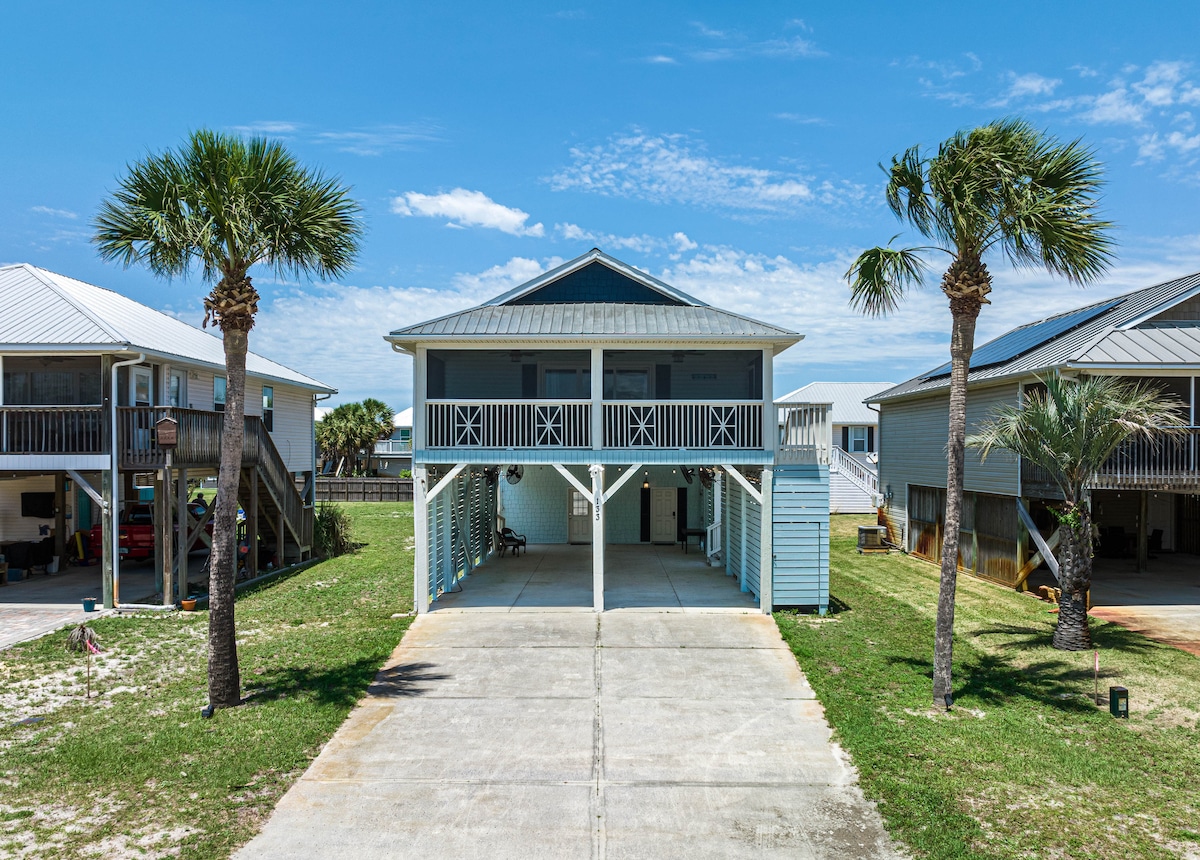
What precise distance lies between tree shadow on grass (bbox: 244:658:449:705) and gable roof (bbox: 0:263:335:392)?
7975 millimetres

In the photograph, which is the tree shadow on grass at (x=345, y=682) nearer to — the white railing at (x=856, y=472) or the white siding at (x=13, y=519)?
the white siding at (x=13, y=519)

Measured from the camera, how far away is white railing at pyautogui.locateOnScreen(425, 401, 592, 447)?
15352 mm

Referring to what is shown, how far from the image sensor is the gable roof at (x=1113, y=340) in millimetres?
15875

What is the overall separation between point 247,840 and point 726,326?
11740mm

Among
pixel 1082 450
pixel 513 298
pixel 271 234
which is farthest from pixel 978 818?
pixel 513 298

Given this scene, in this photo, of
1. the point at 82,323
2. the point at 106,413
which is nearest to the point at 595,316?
the point at 106,413

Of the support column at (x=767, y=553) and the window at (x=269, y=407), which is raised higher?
the window at (x=269, y=407)

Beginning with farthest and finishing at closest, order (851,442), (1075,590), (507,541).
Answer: (851,442)
(507,541)
(1075,590)

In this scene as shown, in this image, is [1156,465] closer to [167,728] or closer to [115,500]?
[167,728]

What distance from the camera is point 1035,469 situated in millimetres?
16797

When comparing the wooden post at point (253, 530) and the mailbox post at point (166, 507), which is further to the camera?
the wooden post at point (253, 530)

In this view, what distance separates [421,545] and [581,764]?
752 cm

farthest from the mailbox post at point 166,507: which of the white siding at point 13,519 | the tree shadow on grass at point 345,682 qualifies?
the white siding at point 13,519

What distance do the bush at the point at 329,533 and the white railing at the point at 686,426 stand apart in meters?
11.8
